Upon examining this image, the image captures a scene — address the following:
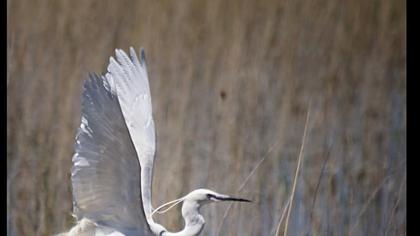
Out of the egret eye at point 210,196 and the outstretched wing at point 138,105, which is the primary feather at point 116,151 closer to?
the outstretched wing at point 138,105

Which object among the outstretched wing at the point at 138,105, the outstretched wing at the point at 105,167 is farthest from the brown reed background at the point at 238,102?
the outstretched wing at the point at 105,167

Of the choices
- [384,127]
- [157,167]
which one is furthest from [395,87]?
[157,167]

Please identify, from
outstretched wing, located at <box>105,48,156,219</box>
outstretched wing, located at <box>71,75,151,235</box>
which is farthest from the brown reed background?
outstretched wing, located at <box>71,75,151,235</box>

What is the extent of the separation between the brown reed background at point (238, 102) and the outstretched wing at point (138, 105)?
0.66 feet

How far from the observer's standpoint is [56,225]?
2.43 metres

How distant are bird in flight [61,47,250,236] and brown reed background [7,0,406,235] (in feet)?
0.70

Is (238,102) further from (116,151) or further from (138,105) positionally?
(116,151)

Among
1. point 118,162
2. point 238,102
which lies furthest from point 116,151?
point 238,102

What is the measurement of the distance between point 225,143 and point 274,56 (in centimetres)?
27

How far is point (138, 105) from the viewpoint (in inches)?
89.3

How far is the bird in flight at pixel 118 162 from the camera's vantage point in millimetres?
1872

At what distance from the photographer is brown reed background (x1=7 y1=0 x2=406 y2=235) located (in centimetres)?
243

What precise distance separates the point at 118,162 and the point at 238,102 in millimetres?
617

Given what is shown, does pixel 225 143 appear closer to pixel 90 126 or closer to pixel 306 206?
pixel 306 206
